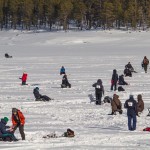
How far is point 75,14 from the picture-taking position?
110938 millimetres

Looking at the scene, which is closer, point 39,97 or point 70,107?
point 70,107

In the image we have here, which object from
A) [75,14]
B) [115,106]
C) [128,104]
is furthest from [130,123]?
[75,14]

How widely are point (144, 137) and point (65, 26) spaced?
307 feet

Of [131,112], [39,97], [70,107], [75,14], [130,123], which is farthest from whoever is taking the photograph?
[75,14]

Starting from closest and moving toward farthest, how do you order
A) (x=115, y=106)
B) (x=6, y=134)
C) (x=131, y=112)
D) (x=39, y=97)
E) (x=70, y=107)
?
(x=6, y=134)
(x=131, y=112)
(x=115, y=106)
(x=70, y=107)
(x=39, y=97)

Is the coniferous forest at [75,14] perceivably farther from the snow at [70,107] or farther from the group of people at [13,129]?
the group of people at [13,129]

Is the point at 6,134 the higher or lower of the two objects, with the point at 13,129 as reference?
lower

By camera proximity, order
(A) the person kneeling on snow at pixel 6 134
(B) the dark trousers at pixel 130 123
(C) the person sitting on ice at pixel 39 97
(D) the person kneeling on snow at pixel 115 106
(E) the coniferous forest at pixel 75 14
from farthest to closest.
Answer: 1. (E) the coniferous forest at pixel 75 14
2. (C) the person sitting on ice at pixel 39 97
3. (D) the person kneeling on snow at pixel 115 106
4. (B) the dark trousers at pixel 130 123
5. (A) the person kneeling on snow at pixel 6 134

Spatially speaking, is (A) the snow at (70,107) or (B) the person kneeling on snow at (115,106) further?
(B) the person kneeling on snow at (115,106)

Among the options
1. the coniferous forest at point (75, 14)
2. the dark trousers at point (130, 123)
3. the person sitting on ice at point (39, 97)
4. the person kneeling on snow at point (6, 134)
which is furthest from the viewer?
the coniferous forest at point (75, 14)

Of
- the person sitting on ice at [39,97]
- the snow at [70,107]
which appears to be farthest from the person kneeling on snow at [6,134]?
the person sitting on ice at [39,97]

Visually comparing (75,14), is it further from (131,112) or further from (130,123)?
(130,123)

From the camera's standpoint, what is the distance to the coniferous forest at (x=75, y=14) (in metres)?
108

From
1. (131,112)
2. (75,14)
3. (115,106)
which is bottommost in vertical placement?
(115,106)
